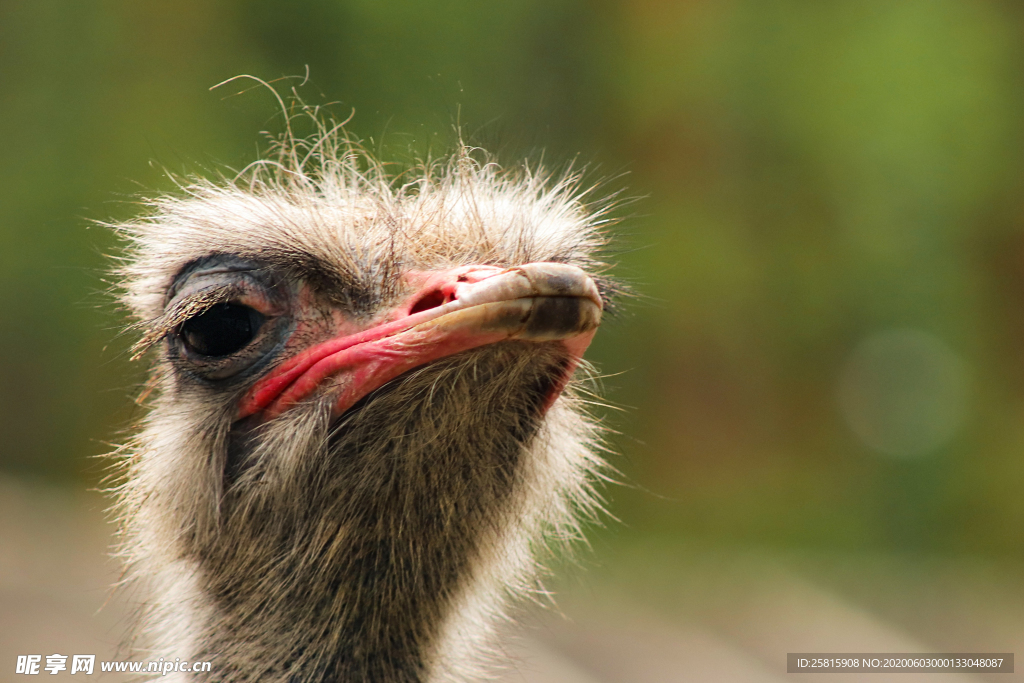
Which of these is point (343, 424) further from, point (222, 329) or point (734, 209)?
point (734, 209)

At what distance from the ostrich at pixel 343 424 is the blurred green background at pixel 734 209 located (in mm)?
5101

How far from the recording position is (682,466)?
9.05 metres

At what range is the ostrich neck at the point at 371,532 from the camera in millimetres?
1788

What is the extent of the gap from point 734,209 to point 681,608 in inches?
171

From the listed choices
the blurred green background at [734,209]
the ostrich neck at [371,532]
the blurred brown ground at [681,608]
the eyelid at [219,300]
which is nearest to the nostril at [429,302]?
the ostrich neck at [371,532]

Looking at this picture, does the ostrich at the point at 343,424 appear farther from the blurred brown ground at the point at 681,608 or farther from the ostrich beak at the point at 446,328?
the blurred brown ground at the point at 681,608

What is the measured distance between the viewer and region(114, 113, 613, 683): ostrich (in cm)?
176

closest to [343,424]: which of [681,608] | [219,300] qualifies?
[219,300]

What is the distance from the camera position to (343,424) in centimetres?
177

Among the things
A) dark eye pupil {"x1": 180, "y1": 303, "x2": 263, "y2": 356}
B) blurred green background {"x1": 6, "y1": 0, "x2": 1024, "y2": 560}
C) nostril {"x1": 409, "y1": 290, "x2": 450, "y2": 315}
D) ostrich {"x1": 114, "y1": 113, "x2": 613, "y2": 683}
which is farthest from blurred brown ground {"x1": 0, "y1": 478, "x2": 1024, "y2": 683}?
nostril {"x1": 409, "y1": 290, "x2": 450, "y2": 315}

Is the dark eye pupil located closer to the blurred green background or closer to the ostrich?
the ostrich

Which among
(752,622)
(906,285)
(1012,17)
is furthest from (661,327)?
(1012,17)

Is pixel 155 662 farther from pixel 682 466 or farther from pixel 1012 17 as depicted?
pixel 1012 17

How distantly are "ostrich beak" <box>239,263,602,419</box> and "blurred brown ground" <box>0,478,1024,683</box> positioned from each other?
7.31 feet
